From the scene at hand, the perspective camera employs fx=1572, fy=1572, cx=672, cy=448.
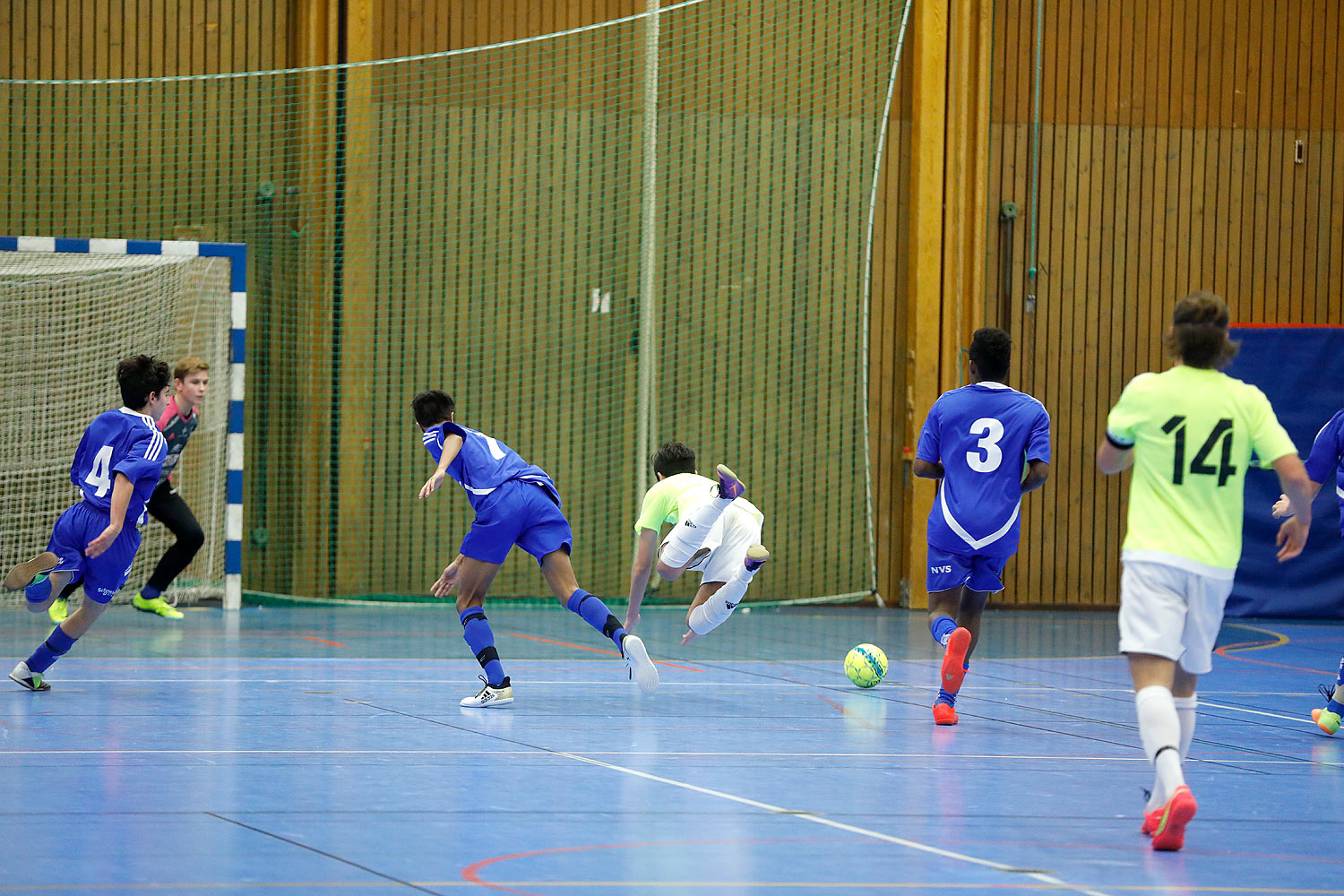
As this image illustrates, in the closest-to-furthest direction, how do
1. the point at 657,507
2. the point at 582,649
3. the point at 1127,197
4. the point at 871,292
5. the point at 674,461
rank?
the point at 657,507
the point at 674,461
the point at 582,649
the point at 871,292
the point at 1127,197

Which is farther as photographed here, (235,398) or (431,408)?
(235,398)

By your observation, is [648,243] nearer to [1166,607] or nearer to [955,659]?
[955,659]

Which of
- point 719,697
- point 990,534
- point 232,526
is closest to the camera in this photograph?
point 990,534

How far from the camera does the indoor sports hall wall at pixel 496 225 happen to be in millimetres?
14289

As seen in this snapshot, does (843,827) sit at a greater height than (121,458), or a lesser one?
lesser

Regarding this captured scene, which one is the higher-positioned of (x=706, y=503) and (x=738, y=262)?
(x=738, y=262)

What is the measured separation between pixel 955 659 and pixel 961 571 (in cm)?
45

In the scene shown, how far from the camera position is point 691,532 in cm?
916

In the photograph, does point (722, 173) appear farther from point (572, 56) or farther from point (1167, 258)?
point (1167, 258)

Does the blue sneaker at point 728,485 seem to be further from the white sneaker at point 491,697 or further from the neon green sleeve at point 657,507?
the white sneaker at point 491,697

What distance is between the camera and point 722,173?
14906mm

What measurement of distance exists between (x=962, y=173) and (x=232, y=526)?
7.44 m

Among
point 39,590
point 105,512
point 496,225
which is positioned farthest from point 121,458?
→ point 496,225

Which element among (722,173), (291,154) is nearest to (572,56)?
(722,173)
